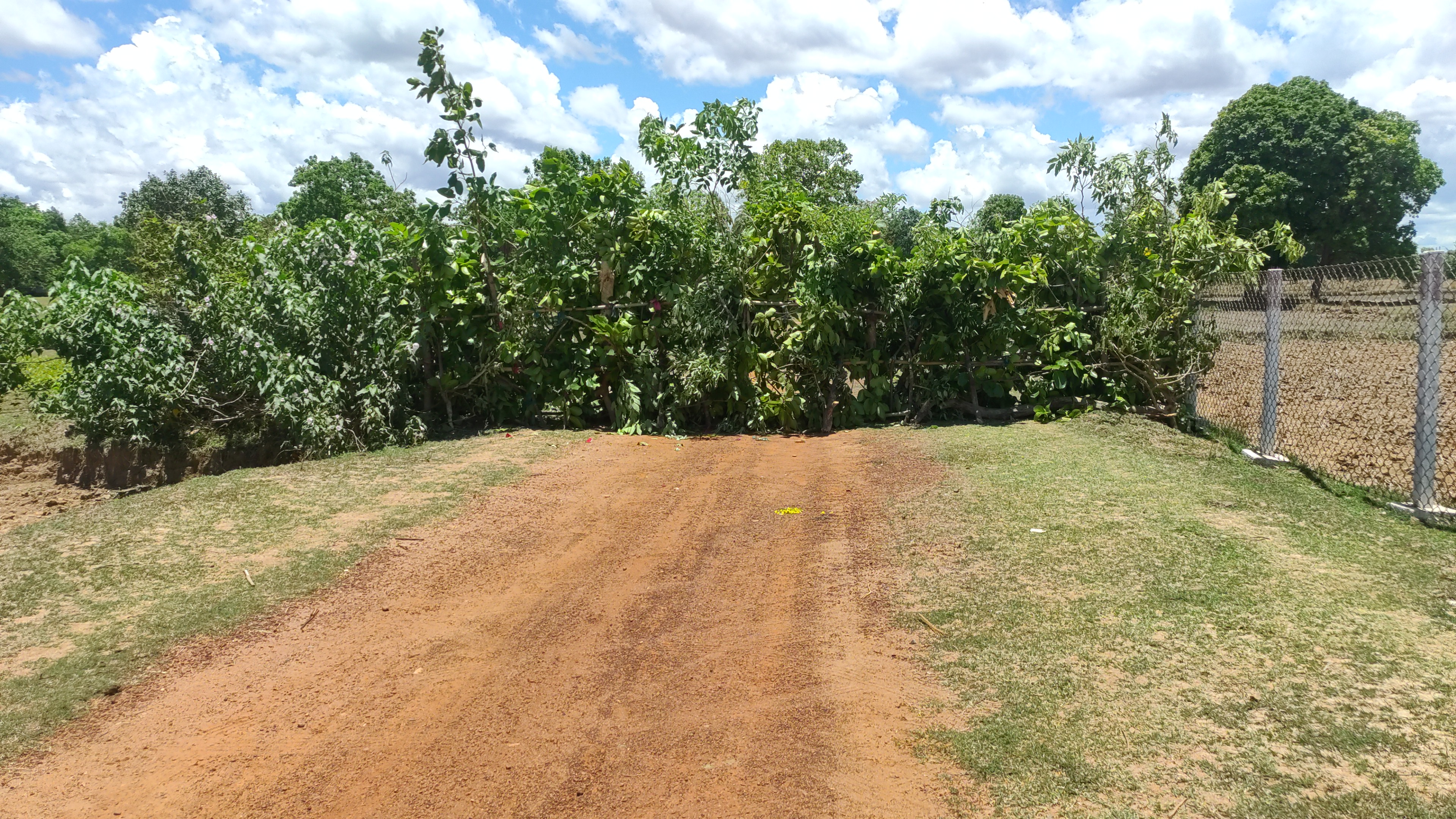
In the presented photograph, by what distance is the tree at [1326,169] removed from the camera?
88.9 ft

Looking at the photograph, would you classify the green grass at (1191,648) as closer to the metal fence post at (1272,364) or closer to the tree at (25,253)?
the metal fence post at (1272,364)

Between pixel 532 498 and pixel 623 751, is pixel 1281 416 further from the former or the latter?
pixel 623 751

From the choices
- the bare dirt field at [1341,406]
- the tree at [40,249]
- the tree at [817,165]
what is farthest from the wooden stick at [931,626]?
the tree at [40,249]

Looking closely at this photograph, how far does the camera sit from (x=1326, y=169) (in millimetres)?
27469

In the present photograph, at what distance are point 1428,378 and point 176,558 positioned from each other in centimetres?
777

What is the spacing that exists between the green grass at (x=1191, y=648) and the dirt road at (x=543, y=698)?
0.35 meters

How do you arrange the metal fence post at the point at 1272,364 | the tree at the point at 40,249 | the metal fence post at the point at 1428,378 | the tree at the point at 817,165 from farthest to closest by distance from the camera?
the tree at the point at 40,249
the tree at the point at 817,165
the metal fence post at the point at 1272,364
the metal fence post at the point at 1428,378

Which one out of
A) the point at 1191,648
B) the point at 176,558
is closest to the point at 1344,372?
the point at 1191,648

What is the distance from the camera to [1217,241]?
9734 mm

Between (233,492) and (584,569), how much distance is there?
3450 mm

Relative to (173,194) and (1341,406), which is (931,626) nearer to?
(1341,406)

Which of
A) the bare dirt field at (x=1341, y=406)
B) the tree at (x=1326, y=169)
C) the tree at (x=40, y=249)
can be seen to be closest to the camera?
the bare dirt field at (x=1341, y=406)

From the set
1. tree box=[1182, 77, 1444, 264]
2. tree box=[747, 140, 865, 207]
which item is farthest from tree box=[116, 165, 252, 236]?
tree box=[1182, 77, 1444, 264]

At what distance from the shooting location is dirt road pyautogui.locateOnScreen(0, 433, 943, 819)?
3.27 metres
